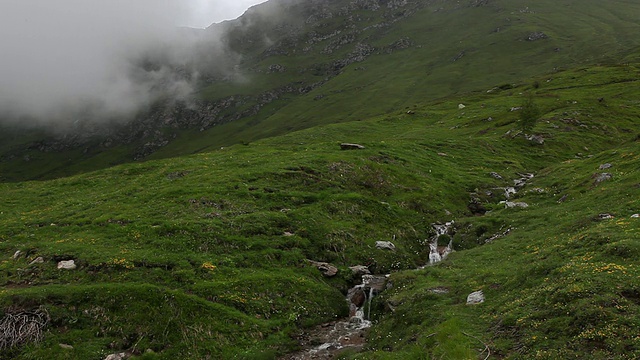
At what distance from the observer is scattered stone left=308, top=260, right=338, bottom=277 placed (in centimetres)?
3162

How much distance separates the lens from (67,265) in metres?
27.0

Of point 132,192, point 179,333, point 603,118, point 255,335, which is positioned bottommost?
point 603,118

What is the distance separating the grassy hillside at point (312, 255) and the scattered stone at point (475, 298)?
1.94ft

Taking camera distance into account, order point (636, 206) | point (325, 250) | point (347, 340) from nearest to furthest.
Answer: point (347, 340)
point (636, 206)
point (325, 250)

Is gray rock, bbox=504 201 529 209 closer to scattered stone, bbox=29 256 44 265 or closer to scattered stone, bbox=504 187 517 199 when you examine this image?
scattered stone, bbox=504 187 517 199

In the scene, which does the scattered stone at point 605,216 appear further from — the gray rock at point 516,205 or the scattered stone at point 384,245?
the scattered stone at point 384,245

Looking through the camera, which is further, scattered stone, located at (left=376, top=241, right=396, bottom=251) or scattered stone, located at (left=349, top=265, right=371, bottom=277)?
scattered stone, located at (left=376, top=241, right=396, bottom=251)

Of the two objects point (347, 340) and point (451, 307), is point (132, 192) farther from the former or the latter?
point (451, 307)

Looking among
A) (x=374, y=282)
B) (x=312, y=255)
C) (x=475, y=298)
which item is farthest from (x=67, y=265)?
(x=475, y=298)

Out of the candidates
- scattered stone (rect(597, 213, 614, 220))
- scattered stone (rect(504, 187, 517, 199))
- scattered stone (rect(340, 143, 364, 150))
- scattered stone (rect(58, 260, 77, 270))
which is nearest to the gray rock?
scattered stone (rect(504, 187, 517, 199))

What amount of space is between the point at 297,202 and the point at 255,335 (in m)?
18.6

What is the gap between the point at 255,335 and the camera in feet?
79.3

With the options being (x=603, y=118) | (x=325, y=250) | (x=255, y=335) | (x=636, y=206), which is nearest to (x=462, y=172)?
(x=636, y=206)

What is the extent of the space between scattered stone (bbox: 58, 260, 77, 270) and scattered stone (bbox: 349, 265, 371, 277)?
21.1 metres
